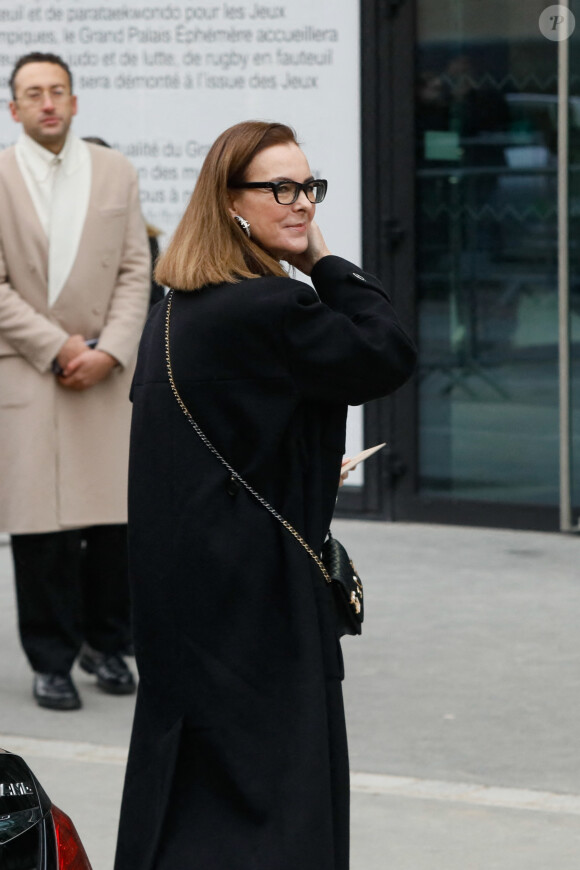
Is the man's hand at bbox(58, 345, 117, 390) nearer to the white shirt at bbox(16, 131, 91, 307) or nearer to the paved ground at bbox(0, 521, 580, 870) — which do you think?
the white shirt at bbox(16, 131, 91, 307)

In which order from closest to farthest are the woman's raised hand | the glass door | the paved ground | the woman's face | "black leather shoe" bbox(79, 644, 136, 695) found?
the woman's face → the woman's raised hand → the paved ground → "black leather shoe" bbox(79, 644, 136, 695) → the glass door

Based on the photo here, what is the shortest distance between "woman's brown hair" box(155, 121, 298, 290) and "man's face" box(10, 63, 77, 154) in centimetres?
252

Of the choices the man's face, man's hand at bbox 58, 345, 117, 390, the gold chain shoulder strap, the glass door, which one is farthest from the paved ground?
the man's face

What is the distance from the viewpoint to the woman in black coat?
3020 mm

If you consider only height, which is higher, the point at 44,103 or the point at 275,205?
the point at 44,103

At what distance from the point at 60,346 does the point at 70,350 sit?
36 mm

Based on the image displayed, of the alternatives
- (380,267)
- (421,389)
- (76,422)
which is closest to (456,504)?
(421,389)

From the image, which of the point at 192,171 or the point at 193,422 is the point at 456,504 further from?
the point at 193,422

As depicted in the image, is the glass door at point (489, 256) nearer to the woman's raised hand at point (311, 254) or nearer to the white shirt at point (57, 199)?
the white shirt at point (57, 199)

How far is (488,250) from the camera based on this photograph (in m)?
8.16

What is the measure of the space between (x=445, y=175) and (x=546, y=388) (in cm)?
115

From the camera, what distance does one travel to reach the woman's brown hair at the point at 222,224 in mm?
3090

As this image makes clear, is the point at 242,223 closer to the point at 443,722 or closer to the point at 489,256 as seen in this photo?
the point at 443,722

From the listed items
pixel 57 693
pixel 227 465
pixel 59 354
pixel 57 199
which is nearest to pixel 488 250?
pixel 57 199
